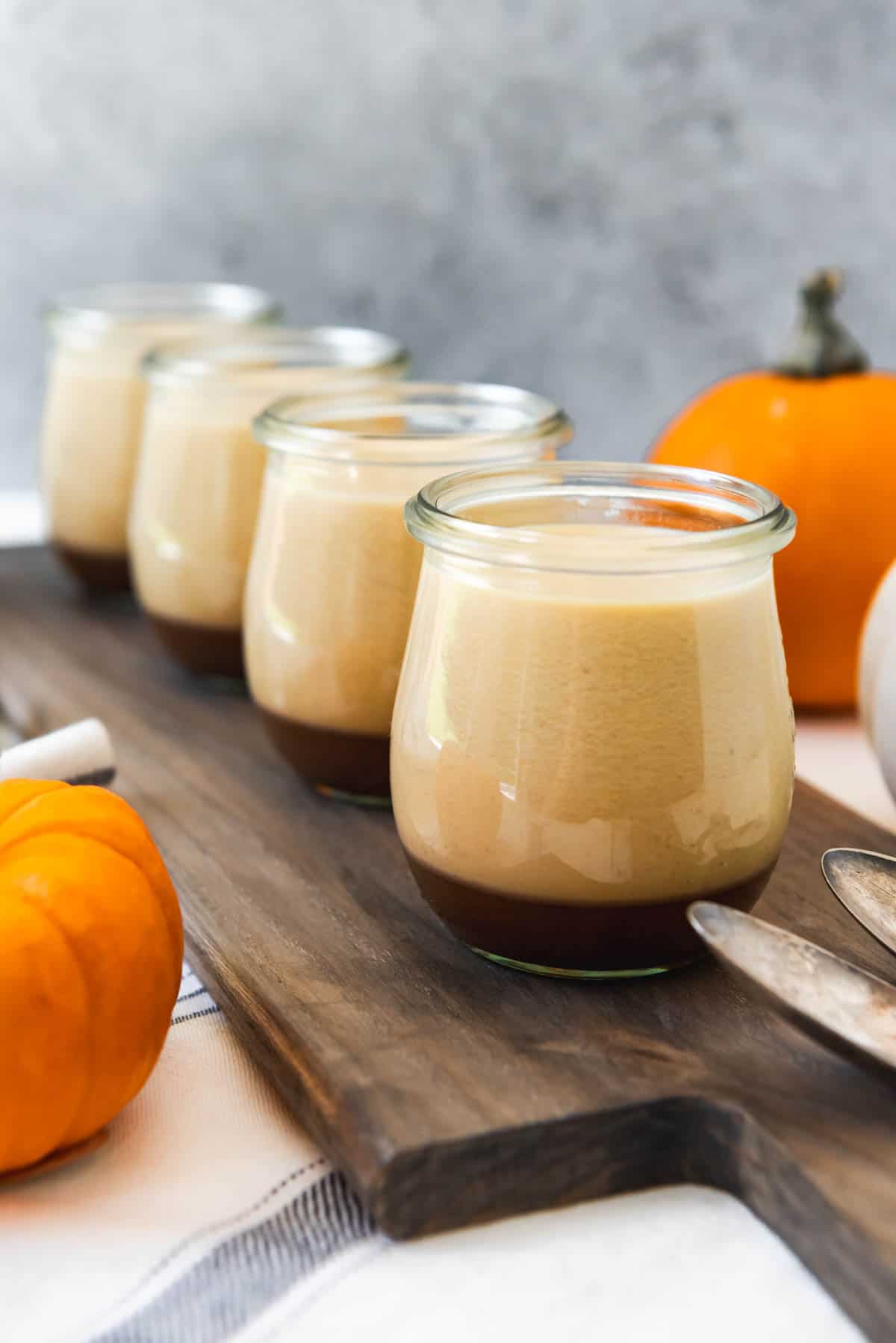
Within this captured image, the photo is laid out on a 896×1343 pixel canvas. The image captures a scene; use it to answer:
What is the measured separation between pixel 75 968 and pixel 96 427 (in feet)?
2.83

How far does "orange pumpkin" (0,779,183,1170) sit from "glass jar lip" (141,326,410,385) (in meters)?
0.55

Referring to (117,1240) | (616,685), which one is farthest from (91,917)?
(616,685)

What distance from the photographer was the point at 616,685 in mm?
690

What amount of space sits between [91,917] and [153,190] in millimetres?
1303

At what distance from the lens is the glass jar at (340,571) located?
3.03 feet

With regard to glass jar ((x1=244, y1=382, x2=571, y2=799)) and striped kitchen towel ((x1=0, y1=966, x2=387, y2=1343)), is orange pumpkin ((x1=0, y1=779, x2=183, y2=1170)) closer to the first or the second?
striped kitchen towel ((x1=0, y1=966, x2=387, y2=1343))

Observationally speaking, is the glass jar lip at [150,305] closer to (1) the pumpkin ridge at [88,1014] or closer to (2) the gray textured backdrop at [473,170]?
(2) the gray textured backdrop at [473,170]

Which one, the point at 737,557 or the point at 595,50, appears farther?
the point at 595,50

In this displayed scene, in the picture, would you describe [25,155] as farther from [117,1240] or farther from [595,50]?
[117,1240]

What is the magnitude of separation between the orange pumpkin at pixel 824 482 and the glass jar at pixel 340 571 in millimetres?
241

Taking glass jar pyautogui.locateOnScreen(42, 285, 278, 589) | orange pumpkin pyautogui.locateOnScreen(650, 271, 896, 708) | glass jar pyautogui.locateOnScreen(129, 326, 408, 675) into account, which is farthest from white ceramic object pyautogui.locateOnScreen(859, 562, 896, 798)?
glass jar pyautogui.locateOnScreen(42, 285, 278, 589)

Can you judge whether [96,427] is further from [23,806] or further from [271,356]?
[23,806]

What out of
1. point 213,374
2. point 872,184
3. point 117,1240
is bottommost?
point 117,1240

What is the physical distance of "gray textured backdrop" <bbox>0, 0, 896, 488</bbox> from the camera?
171 centimetres
